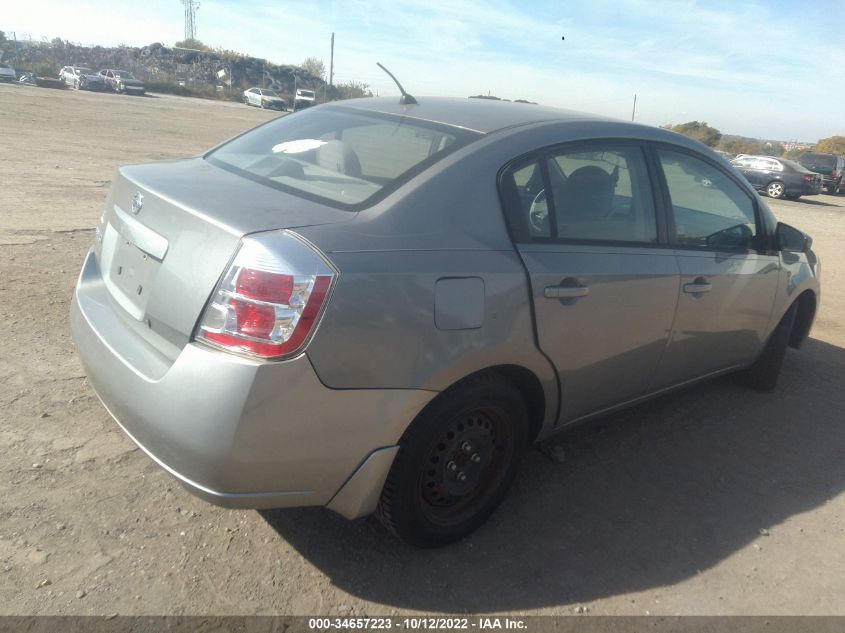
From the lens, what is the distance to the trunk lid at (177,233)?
2.27 meters

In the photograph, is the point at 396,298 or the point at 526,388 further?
the point at 526,388

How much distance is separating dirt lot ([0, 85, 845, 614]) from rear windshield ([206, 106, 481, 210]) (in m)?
1.40

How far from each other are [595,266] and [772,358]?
2330 mm

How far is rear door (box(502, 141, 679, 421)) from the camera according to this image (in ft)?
9.29

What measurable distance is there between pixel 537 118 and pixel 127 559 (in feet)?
8.31

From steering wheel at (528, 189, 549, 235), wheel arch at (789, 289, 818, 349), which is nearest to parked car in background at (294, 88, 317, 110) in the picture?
wheel arch at (789, 289, 818, 349)

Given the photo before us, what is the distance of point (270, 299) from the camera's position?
2141 millimetres

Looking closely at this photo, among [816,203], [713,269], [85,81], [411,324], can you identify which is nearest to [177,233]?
[411,324]

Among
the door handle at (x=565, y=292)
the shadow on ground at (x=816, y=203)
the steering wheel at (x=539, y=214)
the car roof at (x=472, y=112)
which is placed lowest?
the shadow on ground at (x=816, y=203)

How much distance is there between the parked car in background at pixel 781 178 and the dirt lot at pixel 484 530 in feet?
70.0

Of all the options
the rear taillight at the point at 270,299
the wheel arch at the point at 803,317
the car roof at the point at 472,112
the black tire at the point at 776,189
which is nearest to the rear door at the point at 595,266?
the car roof at the point at 472,112

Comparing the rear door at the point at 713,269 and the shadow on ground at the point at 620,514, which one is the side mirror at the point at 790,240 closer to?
the rear door at the point at 713,269

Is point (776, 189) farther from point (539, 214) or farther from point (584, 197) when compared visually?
point (539, 214)

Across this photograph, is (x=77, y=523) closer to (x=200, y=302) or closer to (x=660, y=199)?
(x=200, y=302)
